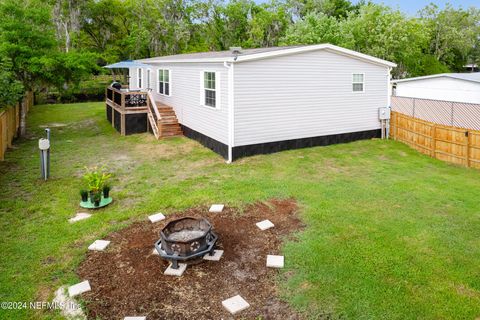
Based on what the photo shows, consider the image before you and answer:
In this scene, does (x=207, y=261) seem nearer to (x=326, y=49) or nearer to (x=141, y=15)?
(x=326, y=49)

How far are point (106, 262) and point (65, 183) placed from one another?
4788 millimetres

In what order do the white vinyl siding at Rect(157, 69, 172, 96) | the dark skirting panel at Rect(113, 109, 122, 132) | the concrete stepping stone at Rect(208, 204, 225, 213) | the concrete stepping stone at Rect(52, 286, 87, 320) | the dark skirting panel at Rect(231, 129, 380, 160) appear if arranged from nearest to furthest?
the concrete stepping stone at Rect(52, 286, 87, 320)
the concrete stepping stone at Rect(208, 204, 225, 213)
the dark skirting panel at Rect(231, 129, 380, 160)
the dark skirting panel at Rect(113, 109, 122, 132)
the white vinyl siding at Rect(157, 69, 172, 96)

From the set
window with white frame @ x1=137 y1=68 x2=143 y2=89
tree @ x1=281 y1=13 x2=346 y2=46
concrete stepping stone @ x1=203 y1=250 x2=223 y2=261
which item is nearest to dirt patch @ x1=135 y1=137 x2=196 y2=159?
concrete stepping stone @ x1=203 y1=250 x2=223 y2=261

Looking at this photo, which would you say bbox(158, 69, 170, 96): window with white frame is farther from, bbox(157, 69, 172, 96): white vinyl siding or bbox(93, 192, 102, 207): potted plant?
bbox(93, 192, 102, 207): potted plant

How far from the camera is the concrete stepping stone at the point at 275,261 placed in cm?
560

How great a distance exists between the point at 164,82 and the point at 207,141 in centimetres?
573

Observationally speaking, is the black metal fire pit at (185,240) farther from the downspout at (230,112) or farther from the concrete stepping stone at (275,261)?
the downspout at (230,112)

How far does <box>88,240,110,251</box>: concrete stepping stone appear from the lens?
246 inches

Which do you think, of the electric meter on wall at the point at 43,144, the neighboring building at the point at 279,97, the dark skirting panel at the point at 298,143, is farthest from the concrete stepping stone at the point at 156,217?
the dark skirting panel at the point at 298,143

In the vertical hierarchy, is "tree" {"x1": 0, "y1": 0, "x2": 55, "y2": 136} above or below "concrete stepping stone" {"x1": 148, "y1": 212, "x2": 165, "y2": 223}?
above

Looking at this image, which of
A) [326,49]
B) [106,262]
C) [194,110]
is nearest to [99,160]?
[194,110]

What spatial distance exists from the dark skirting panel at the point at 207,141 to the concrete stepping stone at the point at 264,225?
513 cm

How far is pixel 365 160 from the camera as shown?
477 inches

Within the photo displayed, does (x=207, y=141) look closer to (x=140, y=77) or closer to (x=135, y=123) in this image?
(x=135, y=123)
